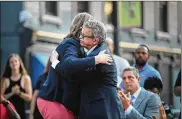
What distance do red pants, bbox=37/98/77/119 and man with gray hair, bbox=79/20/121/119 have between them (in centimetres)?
13

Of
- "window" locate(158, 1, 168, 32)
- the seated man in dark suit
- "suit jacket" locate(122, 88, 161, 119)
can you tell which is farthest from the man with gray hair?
"window" locate(158, 1, 168, 32)

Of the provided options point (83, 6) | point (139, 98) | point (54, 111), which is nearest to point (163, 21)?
point (83, 6)

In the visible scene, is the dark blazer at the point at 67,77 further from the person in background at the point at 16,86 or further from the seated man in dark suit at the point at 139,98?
the person in background at the point at 16,86

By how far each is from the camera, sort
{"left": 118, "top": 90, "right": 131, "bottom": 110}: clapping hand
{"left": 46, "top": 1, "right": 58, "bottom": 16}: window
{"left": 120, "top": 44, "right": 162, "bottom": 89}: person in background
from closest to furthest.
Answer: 1. {"left": 118, "top": 90, "right": 131, "bottom": 110}: clapping hand
2. {"left": 120, "top": 44, "right": 162, "bottom": 89}: person in background
3. {"left": 46, "top": 1, "right": 58, "bottom": 16}: window

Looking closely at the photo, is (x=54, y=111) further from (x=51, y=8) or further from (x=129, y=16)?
(x=129, y=16)

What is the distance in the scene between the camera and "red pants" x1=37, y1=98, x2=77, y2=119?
521 cm

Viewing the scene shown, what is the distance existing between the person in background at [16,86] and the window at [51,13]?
19.6ft

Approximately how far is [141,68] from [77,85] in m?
3.10

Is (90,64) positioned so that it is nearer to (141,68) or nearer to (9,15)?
(141,68)

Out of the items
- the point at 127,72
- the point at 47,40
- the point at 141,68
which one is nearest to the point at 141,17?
the point at 47,40

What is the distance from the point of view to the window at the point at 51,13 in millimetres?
15521

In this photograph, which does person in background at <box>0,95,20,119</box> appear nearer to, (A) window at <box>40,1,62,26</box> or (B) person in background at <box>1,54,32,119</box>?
(B) person in background at <box>1,54,32,119</box>

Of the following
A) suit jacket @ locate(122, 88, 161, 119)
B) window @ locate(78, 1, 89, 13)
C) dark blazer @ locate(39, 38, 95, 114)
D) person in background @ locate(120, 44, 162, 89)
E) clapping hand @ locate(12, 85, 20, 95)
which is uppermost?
window @ locate(78, 1, 89, 13)

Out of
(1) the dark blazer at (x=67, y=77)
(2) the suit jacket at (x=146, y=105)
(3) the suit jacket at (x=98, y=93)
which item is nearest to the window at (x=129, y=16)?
(2) the suit jacket at (x=146, y=105)
